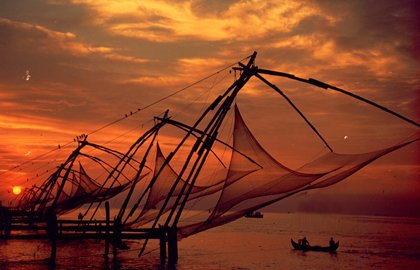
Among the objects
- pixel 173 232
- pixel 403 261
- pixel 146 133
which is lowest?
pixel 403 261

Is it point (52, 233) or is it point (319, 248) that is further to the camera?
point (319, 248)

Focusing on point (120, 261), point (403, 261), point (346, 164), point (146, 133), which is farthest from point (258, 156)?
point (403, 261)

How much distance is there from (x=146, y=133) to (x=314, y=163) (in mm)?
9360

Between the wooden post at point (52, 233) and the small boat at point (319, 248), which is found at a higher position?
the wooden post at point (52, 233)

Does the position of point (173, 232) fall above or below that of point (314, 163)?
below

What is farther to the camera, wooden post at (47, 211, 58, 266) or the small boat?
the small boat

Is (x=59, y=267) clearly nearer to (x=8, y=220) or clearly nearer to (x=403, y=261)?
(x=8, y=220)

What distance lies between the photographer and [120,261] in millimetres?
27406

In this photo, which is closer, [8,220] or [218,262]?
[8,220]

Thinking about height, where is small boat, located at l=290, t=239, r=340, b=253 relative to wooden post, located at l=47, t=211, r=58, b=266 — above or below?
below

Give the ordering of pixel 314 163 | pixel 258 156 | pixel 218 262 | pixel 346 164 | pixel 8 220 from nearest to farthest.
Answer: pixel 346 164
pixel 314 163
pixel 258 156
pixel 8 220
pixel 218 262

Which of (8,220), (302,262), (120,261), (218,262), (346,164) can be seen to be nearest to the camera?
(346,164)

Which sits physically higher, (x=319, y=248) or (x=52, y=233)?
(x=52, y=233)

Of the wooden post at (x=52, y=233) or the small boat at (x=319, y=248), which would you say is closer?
the wooden post at (x=52, y=233)
